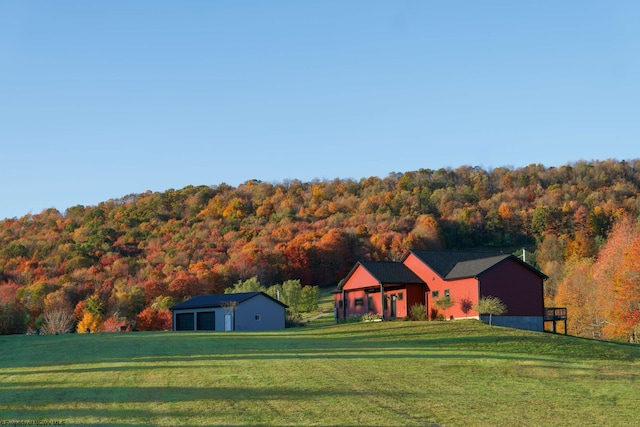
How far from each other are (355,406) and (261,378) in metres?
5.53

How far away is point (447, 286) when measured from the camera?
1946 inches

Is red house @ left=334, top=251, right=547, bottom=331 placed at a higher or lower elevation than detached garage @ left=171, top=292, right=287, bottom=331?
higher

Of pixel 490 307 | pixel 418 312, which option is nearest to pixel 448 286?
pixel 418 312

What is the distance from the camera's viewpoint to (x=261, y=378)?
78.0 feet

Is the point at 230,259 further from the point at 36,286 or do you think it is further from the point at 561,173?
the point at 561,173

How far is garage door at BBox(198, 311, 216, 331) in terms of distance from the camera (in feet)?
190

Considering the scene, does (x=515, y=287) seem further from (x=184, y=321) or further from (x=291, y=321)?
(x=184, y=321)

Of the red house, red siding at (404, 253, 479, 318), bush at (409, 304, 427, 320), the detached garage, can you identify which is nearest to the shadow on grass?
red siding at (404, 253, 479, 318)

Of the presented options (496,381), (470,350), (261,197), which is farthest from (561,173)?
(496,381)

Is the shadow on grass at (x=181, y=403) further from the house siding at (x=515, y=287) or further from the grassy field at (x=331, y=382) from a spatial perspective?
the house siding at (x=515, y=287)

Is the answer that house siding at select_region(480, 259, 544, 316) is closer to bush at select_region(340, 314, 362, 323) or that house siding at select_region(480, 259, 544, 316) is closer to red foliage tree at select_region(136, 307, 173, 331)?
bush at select_region(340, 314, 362, 323)

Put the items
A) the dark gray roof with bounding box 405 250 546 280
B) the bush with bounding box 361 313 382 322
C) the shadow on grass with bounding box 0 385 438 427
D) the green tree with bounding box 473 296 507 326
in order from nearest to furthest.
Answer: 1. the shadow on grass with bounding box 0 385 438 427
2. the green tree with bounding box 473 296 507 326
3. the dark gray roof with bounding box 405 250 546 280
4. the bush with bounding box 361 313 382 322

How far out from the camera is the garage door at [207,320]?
5803cm

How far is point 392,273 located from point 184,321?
19.6m
